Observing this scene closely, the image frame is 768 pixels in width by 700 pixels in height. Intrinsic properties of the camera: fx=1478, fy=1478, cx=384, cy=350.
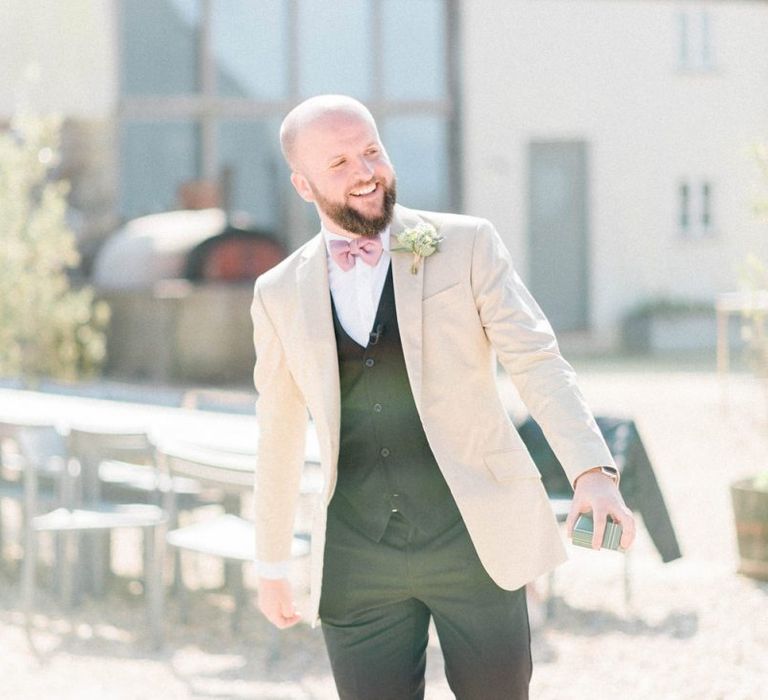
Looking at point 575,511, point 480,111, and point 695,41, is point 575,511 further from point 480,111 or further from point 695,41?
point 695,41

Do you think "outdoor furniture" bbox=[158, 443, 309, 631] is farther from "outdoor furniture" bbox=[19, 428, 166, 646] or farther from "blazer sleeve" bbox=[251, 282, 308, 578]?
"blazer sleeve" bbox=[251, 282, 308, 578]

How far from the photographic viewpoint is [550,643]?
17.3 ft

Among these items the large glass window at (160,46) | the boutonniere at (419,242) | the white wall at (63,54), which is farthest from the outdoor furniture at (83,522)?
the large glass window at (160,46)

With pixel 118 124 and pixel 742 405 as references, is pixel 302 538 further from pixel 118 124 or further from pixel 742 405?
pixel 118 124

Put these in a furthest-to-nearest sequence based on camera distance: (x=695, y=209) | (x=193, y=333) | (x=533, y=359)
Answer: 1. (x=695, y=209)
2. (x=193, y=333)
3. (x=533, y=359)

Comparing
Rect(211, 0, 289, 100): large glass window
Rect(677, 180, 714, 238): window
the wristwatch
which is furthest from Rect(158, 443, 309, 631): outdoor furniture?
Rect(677, 180, 714, 238): window

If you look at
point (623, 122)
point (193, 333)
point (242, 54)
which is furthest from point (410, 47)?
point (193, 333)

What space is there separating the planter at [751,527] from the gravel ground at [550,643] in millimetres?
69

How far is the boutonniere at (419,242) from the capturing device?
255 centimetres

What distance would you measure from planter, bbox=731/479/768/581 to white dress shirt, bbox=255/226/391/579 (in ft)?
12.1

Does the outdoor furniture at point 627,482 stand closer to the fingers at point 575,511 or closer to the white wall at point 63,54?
the fingers at point 575,511

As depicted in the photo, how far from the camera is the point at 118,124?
18.0 m

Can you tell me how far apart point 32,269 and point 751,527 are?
19.7ft

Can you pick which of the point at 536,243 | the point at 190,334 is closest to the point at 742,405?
the point at 190,334
